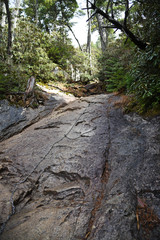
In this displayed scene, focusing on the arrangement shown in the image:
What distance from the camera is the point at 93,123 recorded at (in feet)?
15.5

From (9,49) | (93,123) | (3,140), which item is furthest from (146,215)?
(9,49)

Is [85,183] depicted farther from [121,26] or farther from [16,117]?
[16,117]

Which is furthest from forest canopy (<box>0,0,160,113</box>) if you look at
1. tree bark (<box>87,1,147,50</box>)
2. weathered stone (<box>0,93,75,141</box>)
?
weathered stone (<box>0,93,75,141</box>)

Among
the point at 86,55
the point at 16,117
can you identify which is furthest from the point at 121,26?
the point at 86,55

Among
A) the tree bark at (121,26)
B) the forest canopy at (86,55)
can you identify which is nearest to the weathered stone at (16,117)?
the forest canopy at (86,55)

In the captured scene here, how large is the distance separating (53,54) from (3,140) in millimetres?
10323

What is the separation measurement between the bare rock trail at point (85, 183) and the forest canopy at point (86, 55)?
53.8 inches

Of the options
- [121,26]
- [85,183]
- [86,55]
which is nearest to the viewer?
[85,183]

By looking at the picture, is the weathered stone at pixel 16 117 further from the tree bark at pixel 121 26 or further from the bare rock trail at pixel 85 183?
the tree bark at pixel 121 26

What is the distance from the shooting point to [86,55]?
13.8m

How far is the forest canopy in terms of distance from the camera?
3.55m

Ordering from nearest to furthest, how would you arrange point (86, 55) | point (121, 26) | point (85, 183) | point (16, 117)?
point (85, 183) → point (121, 26) → point (16, 117) → point (86, 55)

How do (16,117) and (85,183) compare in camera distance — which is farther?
(16,117)

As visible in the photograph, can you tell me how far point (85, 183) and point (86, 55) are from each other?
44.9 feet
